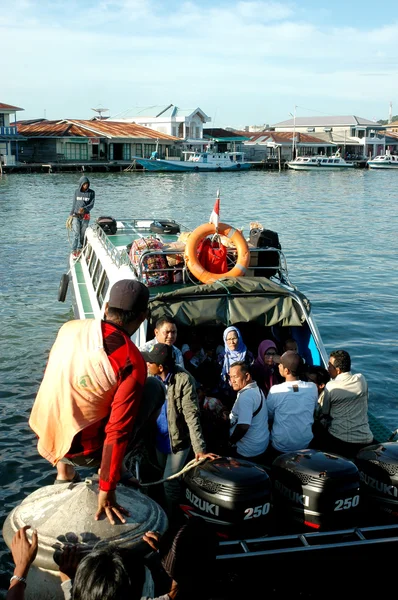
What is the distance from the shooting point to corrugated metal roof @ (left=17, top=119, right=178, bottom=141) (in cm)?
7200

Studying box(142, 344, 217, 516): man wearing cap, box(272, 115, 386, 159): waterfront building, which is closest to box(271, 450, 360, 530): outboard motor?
box(142, 344, 217, 516): man wearing cap

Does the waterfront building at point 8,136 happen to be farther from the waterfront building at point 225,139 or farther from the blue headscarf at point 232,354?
the blue headscarf at point 232,354

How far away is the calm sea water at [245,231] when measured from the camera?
1110 cm

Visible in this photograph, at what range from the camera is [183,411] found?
6.02m

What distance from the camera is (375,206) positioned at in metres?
44.4

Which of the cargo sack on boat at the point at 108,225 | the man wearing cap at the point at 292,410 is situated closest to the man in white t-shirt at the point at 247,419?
the man wearing cap at the point at 292,410

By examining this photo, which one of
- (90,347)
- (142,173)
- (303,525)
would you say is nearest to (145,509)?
(90,347)

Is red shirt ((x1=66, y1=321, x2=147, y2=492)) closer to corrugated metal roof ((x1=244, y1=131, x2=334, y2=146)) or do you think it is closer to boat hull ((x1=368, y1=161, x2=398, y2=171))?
boat hull ((x1=368, y1=161, x2=398, y2=171))

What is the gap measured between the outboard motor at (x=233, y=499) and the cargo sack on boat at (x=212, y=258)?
423 centimetres

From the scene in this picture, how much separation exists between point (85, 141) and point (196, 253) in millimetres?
67241

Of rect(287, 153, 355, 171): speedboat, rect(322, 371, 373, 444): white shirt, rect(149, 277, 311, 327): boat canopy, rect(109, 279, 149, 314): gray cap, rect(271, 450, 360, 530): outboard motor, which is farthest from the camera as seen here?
rect(287, 153, 355, 171): speedboat

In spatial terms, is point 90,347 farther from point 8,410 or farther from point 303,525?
point 8,410

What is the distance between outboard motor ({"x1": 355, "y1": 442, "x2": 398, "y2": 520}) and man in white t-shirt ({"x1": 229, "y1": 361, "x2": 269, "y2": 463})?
999 millimetres

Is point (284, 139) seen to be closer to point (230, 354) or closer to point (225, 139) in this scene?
point (225, 139)
